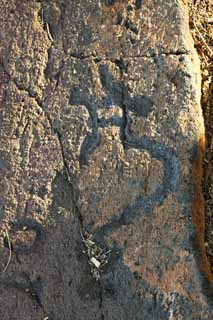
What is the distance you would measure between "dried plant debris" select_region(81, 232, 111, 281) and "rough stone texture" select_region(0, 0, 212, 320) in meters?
0.01

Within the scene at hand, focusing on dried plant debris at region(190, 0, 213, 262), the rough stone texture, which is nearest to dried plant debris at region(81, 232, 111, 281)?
the rough stone texture

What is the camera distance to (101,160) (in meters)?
2.46

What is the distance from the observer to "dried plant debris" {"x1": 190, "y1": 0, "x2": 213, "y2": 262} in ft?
7.91

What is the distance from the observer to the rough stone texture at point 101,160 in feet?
7.84

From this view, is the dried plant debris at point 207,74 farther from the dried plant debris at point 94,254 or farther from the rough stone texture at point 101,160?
the dried plant debris at point 94,254

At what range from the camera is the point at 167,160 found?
7.88 feet

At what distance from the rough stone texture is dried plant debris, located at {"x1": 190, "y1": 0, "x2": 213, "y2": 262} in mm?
44

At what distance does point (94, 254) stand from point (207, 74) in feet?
2.46

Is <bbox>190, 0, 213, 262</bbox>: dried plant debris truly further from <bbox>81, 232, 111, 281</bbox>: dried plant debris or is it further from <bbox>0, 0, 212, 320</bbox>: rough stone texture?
<bbox>81, 232, 111, 281</bbox>: dried plant debris

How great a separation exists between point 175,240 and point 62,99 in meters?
0.63

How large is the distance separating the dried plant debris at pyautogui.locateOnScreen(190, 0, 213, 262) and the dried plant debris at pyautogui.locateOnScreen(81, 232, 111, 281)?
356mm

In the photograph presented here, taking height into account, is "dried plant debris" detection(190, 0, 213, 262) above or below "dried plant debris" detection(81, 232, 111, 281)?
above

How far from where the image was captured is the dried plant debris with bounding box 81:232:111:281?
8.02ft

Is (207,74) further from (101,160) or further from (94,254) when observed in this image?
(94,254)
